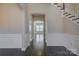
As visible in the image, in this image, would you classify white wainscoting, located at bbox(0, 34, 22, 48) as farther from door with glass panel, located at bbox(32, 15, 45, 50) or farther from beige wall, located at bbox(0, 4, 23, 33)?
door with glass panel, located at bbox(32, 15, 45, 50)

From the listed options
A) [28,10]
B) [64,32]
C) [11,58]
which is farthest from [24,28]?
[11,58]

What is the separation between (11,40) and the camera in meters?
2.31

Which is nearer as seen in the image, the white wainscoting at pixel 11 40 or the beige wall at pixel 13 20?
the white wainscoting at pixel 11 40

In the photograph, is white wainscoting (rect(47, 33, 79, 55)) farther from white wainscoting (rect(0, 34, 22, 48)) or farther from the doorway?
white wainscoting (rect(0, 34, 22, 48))

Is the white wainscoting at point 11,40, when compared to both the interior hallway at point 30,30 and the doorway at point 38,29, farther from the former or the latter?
the doorway at point 38,29

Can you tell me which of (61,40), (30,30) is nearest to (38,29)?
(30,30)

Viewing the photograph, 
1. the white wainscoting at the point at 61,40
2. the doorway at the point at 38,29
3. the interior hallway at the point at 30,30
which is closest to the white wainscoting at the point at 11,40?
the interior hallway at the point at 30,30

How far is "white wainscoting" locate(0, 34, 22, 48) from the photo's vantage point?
7.00 feet

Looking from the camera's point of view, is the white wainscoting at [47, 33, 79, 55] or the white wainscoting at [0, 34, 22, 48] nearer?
the white wainscoting at [0, 34, 22, 48]

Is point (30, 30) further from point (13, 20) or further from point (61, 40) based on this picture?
point (61, 40)

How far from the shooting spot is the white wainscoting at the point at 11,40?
2135mm

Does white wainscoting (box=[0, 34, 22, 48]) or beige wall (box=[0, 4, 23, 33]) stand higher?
beige wall (box=[0, 4, 23, 33])

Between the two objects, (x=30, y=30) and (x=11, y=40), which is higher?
(x=30, y=30)

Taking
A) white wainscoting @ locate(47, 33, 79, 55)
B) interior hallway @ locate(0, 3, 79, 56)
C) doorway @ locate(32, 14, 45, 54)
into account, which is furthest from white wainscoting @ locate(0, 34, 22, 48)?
white wainscoting @ locate(47, 33, 79, 55)
